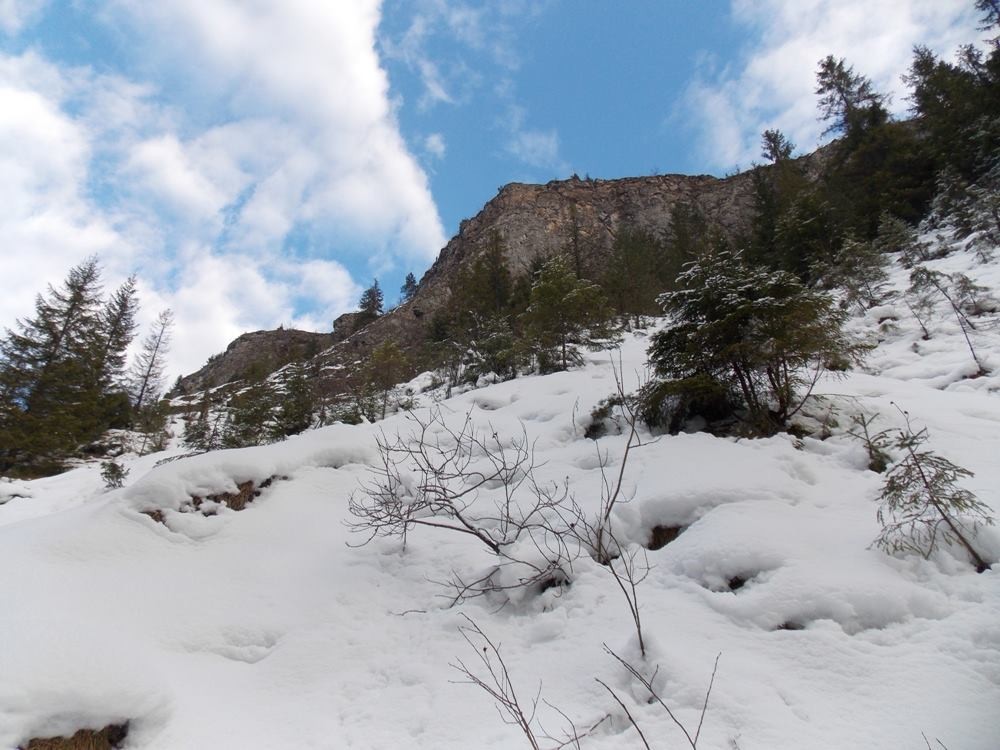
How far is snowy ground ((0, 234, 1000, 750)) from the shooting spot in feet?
8.14

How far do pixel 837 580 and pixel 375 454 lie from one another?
6300mm

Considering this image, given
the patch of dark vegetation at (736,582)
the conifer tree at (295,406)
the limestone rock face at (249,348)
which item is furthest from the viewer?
the limestone rock face at (249,348)

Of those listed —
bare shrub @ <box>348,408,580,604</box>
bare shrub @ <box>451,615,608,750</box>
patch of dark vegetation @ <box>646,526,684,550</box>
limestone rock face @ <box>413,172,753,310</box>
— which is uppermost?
limestone rock face @ <box>413,172,753,310</box>

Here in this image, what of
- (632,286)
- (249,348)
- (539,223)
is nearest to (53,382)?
(632,286)

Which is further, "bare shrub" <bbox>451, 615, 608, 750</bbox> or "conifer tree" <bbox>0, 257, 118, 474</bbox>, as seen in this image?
"conifer tree" <bbox>0, 257, 118, 474</bbox>

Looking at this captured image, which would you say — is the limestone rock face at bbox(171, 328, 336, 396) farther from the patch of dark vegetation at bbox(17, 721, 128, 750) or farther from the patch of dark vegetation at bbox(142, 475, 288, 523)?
the patch of dark vegetation at bbox(17, 721, 128, 750)

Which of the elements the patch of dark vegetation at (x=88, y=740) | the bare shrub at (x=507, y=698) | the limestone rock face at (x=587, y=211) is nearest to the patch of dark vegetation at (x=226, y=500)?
the patch of dark vegetation at (x=88, y=740)

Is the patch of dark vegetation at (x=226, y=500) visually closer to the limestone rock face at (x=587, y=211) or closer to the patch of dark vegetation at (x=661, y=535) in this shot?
the patch of dark vegetation at (x=661, y=535)

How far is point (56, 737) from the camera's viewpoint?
8.51 feet

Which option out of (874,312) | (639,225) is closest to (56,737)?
(874,312)

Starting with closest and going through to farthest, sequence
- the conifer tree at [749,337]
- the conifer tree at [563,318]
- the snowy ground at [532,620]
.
A: the snowy ground at [532,620] < the conifer tree at [749,337] < the conifer tree at [563,318]

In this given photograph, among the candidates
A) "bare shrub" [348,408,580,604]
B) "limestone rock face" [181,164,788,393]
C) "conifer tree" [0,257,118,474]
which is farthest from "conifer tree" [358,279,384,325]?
"bare shrub" [348,408,580,604]

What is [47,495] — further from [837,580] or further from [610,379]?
[837,580]

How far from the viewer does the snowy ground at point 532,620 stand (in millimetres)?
2482
